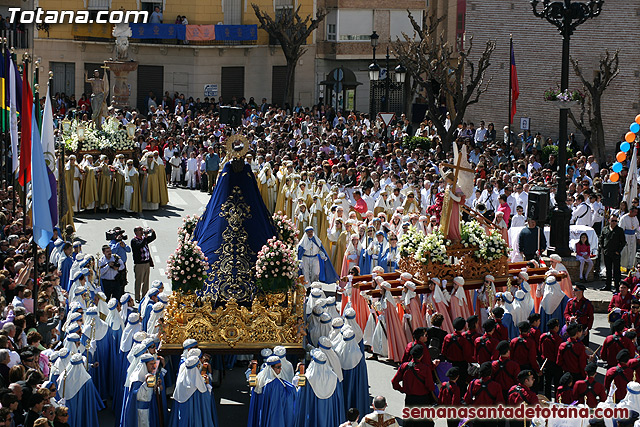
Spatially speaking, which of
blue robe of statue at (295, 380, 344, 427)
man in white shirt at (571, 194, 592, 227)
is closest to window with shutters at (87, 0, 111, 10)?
man in white shirt at (571, 194, 592, 227)

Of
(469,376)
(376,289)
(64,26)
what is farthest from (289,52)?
(469,376)

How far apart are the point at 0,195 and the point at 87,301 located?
311 inches

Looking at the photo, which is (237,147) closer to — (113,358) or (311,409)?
(113,358)

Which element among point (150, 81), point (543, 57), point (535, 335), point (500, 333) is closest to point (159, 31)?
point (150, 81)

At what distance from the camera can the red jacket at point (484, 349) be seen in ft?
45.8

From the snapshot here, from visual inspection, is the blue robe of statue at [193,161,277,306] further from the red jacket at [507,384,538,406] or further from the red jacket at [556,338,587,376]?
the red jacket at [556,338,587,376]

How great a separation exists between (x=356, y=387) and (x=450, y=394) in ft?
5.62

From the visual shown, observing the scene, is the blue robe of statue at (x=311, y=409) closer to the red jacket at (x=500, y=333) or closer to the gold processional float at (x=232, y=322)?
the gold processional float at (x=232, y=322)

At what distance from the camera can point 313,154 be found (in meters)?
31.8

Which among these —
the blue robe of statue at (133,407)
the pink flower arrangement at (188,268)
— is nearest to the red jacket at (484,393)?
the blue robe of statue at (133,407)

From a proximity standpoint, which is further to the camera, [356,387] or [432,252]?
[432,252]

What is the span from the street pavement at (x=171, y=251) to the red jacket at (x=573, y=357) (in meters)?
1.77

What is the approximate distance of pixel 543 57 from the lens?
39.6 m

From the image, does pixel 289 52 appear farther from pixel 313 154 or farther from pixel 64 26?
pixel 313 154
